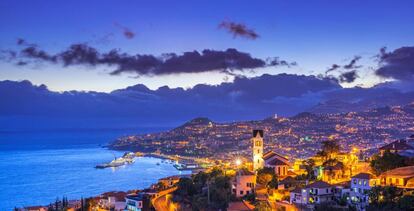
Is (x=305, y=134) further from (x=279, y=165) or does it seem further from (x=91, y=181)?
(x=279, y=165)

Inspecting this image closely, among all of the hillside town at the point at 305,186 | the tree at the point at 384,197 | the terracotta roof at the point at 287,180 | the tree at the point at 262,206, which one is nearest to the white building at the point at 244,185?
the hillside town at the point at 305,186

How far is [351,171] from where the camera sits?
25.2 meters

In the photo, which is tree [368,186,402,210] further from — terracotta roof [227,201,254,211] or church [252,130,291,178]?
church [252,130,291,178]

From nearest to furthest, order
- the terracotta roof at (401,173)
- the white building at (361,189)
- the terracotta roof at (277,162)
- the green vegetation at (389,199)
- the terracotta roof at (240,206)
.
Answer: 1. the green vegetation at (389,199)
2. the terracotta roof at (401,173)
3. the white building at (361,189)
4. the terracotta roof at (240,206)
5. the terracotta roof at (277,162)

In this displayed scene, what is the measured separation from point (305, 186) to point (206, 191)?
22.7ft

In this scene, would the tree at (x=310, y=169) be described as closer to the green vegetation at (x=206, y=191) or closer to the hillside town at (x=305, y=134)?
the green vegetation at (x=206, y=191)

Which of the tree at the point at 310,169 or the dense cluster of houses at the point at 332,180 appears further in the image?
the tree at the point at 310,169

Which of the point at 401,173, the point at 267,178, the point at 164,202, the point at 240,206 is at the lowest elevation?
the point at 164,202

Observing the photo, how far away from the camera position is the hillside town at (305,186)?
1919 cm

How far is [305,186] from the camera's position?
21.5 meters

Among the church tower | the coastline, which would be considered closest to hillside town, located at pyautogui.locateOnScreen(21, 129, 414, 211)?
the church tower

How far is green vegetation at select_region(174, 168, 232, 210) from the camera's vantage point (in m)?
24.7

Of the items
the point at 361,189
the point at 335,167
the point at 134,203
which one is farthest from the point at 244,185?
the point at 134,203

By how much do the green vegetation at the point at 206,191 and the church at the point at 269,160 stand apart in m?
2.63
